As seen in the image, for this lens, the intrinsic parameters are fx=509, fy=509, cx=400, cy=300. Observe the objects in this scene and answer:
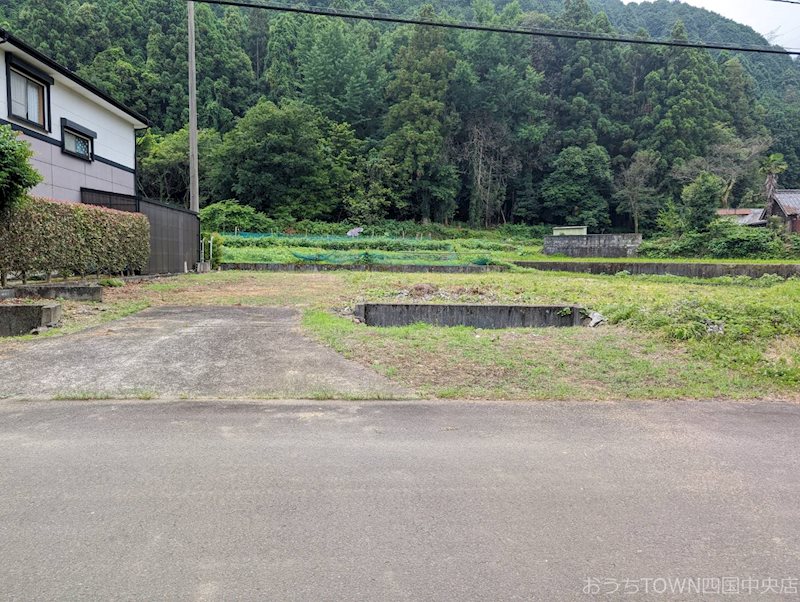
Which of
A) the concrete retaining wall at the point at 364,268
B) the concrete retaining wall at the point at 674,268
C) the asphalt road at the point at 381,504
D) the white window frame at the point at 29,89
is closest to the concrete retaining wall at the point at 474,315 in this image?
the asphalt road at the point at 381,504

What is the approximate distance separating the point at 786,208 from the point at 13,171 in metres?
44.9

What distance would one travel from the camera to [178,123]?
183 ft

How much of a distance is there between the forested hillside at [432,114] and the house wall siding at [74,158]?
26994 millimetres

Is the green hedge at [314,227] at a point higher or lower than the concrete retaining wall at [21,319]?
higher

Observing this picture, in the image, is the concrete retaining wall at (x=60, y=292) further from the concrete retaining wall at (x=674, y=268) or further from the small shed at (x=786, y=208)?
the small shed at (x=786, y=208)

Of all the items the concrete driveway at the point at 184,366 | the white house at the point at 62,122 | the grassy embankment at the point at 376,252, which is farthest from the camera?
the grassy embankment at the point at 376,252

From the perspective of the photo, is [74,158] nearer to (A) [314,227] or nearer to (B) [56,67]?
(B) [56,67]

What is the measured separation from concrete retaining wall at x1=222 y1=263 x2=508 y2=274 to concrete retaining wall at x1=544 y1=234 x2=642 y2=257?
10.2 metres

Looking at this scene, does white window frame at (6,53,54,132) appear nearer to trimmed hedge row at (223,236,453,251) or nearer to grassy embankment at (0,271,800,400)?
grassy embankment at (0,271,800,400)

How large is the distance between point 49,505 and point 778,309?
31.5 feet

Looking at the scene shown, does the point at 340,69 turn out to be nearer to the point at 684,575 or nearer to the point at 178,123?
the point at 178,123

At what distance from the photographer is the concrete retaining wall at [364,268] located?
2364cm

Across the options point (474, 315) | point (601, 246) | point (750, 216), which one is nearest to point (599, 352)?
point (474, 315)

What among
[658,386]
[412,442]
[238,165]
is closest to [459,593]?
[412,442]
